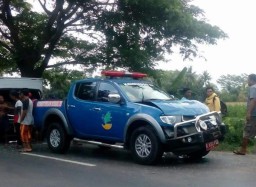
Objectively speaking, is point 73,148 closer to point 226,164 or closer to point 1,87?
point 1,87

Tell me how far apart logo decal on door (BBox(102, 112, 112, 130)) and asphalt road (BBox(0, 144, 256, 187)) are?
30.1 inches

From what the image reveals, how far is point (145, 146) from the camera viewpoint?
9.99m

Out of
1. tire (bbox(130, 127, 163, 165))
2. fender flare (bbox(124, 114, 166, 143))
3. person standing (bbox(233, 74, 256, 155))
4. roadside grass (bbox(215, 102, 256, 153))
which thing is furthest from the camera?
roadside grass (bbox(215, 102, 256, 153))

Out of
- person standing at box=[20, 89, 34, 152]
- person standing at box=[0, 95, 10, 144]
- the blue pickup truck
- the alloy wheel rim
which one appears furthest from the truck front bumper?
person standing at box=[0, 95, 10, 144]

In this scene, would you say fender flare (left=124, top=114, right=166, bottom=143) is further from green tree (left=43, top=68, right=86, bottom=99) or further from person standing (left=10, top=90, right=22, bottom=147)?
green tree (left=43, top=68, right=86, bottom=99)

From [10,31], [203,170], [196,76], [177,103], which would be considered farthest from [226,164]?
[196,76]

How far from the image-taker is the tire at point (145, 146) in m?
9.72

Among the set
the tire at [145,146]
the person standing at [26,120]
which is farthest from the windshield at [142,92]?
the person standing at [26,120]

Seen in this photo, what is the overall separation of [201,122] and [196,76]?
2144 inches

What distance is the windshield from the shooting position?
10665mm

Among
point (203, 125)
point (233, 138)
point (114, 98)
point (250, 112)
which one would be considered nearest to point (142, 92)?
point (114, 98)

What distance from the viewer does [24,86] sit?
590 inches

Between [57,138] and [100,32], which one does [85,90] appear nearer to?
[57,138]

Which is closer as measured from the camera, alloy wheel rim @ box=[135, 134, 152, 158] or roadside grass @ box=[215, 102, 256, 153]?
alloy wheel rim @ box=[135, 134, 152, 158]
